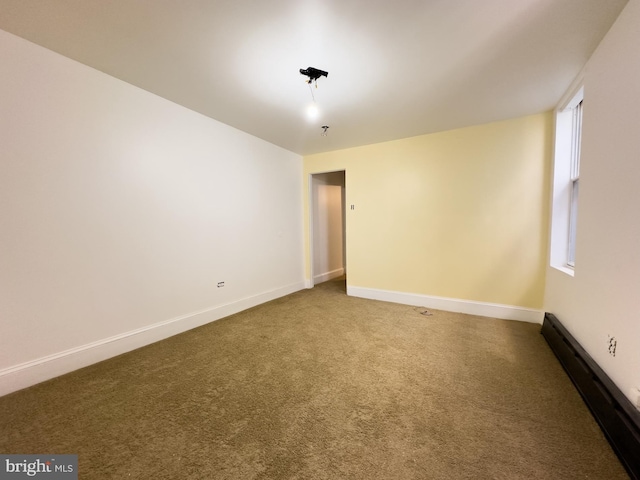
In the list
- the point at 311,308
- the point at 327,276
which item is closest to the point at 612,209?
the point at 311,308

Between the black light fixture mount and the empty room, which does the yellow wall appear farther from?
the black light fixture mount

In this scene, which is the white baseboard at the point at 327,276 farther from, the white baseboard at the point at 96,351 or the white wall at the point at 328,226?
the white baseboard at the point at 96,351

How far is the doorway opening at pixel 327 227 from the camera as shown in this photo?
4.96 metres

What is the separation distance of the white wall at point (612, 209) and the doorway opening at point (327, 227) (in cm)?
355

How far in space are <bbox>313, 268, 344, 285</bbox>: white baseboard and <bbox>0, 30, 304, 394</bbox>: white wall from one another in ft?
6.54

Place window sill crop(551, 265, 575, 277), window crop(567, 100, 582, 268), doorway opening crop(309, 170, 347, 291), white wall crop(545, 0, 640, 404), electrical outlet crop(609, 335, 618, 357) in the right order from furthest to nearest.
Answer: doorway opening crop(309, 170, 347, 291)
window crop(567, 100, 582, 268)
window sill crop(551, 265, 575, 277)
electrical outlet crop(609, 335, 618, 357)
white wall crop(545, 0, 640, 404)

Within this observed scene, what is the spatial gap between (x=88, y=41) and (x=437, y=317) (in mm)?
4341

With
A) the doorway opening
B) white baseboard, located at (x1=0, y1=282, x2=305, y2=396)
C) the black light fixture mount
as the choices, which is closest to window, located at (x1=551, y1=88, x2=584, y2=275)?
the black light fixture mount

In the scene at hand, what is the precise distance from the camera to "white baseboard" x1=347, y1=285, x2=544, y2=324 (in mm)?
3004

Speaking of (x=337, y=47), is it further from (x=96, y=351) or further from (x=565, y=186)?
(x=96, y=351)

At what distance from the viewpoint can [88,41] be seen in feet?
5.83

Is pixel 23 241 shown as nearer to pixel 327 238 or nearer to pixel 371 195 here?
pixel 371 195

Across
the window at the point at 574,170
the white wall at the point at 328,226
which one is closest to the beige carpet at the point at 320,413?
the window at the point at 574,170

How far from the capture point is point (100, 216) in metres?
2.19
